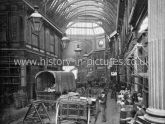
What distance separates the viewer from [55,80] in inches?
493

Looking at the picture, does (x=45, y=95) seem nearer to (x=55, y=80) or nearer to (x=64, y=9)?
(x=55, y=80)

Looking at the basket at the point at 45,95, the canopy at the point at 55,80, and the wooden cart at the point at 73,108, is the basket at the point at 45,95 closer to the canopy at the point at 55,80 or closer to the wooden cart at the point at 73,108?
the canopy at the point at 55,80

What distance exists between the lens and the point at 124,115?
6410mm

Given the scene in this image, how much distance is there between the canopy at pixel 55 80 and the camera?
12.7 metres

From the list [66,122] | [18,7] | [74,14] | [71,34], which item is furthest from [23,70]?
[71,34]

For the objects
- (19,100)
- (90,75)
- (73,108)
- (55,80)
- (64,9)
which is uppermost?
(64,9)

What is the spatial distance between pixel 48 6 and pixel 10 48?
25.2 feet

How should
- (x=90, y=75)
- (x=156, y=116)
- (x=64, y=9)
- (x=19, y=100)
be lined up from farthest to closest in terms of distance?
(x=90, y=75) → (x=64, y=9) → (x=19, y=100) → (x=156, y=116)

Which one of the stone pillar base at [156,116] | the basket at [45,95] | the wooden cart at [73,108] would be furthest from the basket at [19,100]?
the stone pillar base at [156,116]

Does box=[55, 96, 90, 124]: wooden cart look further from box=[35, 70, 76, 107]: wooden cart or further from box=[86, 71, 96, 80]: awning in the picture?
box=[86, 71, 96, 80]: awning

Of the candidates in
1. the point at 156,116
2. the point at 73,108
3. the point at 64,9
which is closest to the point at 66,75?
the point at 73,108

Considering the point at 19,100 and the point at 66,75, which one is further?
the point at 66,75

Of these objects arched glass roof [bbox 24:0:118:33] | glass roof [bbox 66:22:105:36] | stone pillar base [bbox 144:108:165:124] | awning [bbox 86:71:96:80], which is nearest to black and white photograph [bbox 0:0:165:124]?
stone pillar base [bbox 144:108:165:124]

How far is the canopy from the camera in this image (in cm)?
1267
